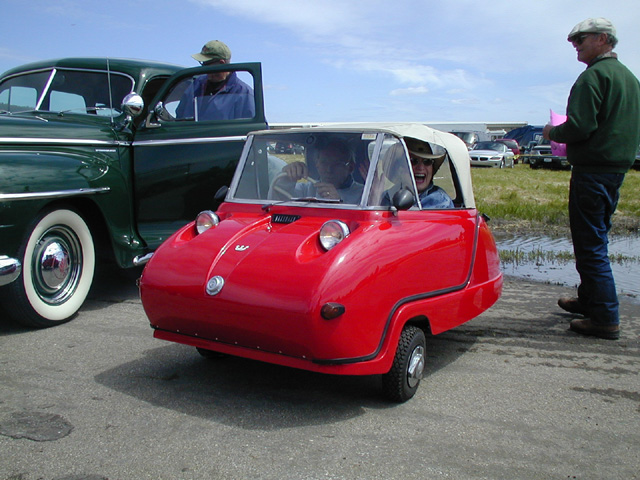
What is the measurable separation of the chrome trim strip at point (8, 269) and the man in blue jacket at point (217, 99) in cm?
245

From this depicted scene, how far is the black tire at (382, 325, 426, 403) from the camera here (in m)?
3.27

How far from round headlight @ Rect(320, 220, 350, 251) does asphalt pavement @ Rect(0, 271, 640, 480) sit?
839 millimetres

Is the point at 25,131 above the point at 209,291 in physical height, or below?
above

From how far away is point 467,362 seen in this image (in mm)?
4074

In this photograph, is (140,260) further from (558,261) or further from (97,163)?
(558,261)

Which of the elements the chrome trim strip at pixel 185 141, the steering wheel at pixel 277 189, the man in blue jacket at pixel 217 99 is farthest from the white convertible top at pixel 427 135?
the man in blue jacket at pixel 217 99

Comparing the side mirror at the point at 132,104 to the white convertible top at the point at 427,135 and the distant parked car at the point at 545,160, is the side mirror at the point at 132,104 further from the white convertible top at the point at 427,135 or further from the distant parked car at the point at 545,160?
the distant parked car at the point at 545,160

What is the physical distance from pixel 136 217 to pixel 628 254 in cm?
561

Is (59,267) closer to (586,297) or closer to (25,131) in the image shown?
(25,131)

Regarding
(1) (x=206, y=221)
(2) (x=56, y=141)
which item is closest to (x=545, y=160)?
(2) (x=56, y=141)

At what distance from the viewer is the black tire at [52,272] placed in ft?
14.6

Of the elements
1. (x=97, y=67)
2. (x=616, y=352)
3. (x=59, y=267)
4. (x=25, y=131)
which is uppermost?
(x=97, y=67)

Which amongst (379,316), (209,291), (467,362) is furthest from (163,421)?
(467,362)

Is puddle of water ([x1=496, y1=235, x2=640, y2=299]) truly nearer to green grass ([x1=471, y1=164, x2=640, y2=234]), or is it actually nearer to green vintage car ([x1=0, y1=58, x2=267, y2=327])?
green grass ([x1=471, y1=164, x2=640, y2=234])
